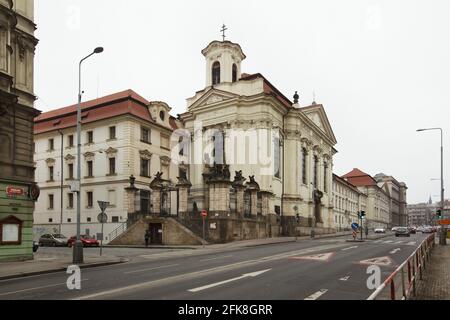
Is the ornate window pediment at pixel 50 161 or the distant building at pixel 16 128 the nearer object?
the distant building at pixel 16 128

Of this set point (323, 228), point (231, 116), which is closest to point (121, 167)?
point (231, 116)

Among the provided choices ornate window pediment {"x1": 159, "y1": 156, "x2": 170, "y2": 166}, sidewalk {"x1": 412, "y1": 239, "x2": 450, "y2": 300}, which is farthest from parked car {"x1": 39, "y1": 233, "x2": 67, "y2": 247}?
sidewalk {"x1": 412, "y1": 239, "x2": 450, "y2": 300}

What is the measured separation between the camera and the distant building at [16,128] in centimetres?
2034

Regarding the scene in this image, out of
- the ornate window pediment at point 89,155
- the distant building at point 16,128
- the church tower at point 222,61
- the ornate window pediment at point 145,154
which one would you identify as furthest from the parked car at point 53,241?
the church tower at point 222,61

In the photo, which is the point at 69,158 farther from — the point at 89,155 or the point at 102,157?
the point at 102,157

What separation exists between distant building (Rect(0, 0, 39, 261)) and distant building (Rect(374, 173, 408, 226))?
139975 millimetres

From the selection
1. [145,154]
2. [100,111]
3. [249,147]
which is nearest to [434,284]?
[249,147]

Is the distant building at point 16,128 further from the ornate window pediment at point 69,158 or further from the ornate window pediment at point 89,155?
the ornate window pediment at point 69,158

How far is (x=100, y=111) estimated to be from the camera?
1880 inches

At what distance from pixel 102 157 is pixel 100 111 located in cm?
544

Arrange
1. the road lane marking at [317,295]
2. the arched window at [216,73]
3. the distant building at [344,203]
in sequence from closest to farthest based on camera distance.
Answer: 1. the road lane marking at [317,295]
2. the arched window at [216,73]
3. the distant building at [344,203]

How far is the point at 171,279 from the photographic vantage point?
12.6 metres

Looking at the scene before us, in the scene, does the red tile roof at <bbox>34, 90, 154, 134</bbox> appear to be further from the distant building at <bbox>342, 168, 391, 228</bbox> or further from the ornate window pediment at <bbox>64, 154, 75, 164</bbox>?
the distant building at <bbox>342, 168, 391, 228</bbox>

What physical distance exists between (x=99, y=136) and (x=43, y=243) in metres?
13.3
